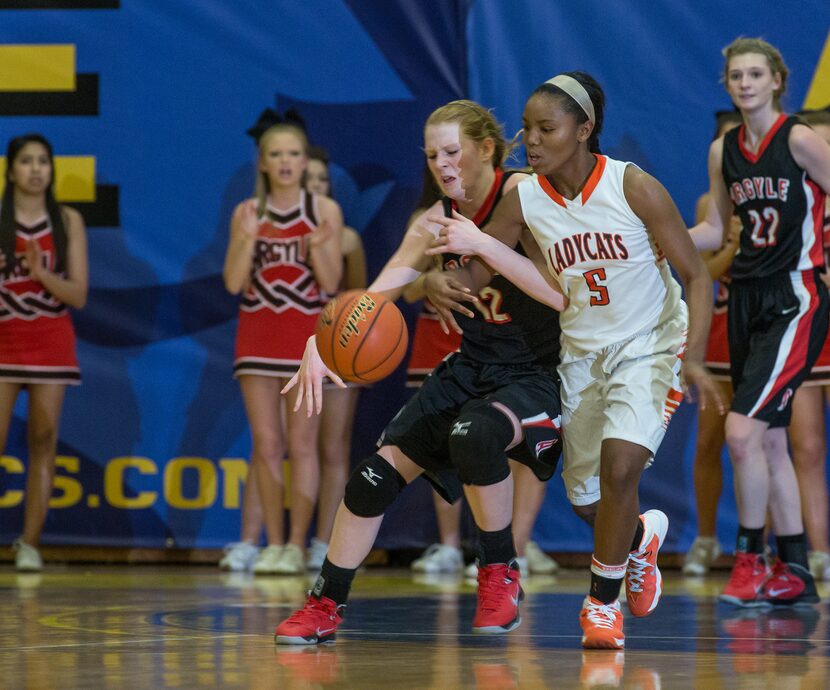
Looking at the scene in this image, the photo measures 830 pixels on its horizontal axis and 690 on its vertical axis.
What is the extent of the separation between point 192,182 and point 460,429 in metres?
4.43

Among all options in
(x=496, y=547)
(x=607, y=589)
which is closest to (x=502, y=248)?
(x=496, y=547)

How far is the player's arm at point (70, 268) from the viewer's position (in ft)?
24.6

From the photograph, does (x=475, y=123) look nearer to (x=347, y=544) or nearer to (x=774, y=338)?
(x=347, y=544)

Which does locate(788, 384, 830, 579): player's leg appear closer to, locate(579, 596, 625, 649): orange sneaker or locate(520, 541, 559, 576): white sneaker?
locate(520, 541, 559, 576): white sneaker

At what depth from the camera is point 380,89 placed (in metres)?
7.93

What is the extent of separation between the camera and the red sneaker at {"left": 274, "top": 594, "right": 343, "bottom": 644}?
4062mm

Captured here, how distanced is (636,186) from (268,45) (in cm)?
435

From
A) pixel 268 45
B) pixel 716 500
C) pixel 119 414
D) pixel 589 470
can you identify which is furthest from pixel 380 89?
pixel 589 470

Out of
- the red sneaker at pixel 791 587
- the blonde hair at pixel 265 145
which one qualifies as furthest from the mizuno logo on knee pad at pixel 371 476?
the blonde hair at pixel 265 145

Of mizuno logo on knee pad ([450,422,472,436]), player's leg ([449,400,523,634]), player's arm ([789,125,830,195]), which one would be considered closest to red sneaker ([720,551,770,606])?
player's leg ([449,400,523,634])

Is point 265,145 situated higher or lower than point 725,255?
higher

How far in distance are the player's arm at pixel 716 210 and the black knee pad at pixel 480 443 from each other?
177cm

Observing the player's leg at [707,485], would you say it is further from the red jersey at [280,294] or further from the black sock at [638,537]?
the black sock at [638,537]

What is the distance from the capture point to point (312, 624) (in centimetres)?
408
